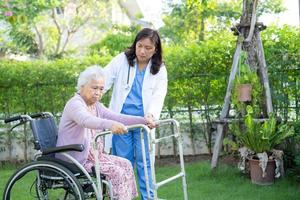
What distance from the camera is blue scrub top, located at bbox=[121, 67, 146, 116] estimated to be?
3424 millimetres

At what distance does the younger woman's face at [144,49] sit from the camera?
3.32 metres

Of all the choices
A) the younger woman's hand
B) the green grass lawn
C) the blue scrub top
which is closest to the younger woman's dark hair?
the blue scrub top

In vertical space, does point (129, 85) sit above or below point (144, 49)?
below

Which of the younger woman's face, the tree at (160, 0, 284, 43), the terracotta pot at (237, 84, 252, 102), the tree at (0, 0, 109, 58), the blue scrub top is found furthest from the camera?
the tree at (160, 0, 284, 43)

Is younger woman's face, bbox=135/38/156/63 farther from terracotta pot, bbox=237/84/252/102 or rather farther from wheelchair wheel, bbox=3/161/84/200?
terracotta pot, bbox=237/84/252/102

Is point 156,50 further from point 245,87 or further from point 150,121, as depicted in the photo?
point 245,87

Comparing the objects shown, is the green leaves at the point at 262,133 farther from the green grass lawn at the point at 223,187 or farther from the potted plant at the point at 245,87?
the green grass lawn at the point at 223,187

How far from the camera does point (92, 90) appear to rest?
3.03 meters

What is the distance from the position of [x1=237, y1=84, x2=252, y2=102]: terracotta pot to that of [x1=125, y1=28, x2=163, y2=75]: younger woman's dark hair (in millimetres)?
1427

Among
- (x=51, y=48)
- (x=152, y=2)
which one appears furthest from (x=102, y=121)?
(x=152, y=2)

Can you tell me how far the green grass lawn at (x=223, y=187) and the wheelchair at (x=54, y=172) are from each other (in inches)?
51.2

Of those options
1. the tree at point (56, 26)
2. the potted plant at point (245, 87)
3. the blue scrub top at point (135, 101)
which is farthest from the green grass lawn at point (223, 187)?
the tree at point (56, 26)

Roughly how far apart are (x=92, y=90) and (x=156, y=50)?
→ 656 mm

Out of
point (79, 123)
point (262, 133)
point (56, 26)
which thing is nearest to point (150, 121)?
point (79, 123)
